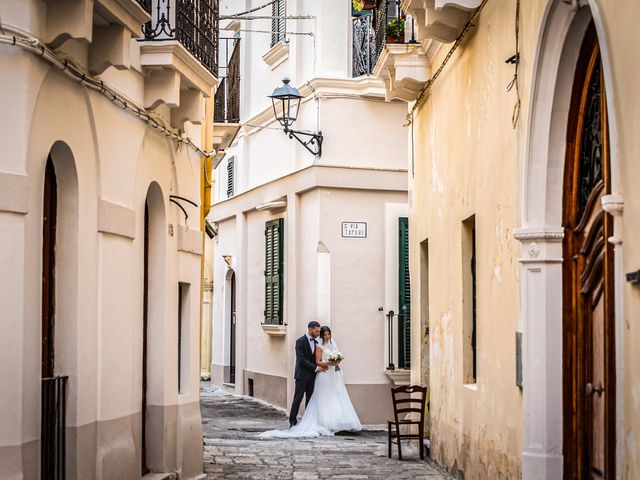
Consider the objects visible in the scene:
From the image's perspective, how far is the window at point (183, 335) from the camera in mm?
14070

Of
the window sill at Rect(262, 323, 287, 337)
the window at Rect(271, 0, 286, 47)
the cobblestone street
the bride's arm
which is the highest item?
the window at Rect(271, 0, 286, 47)

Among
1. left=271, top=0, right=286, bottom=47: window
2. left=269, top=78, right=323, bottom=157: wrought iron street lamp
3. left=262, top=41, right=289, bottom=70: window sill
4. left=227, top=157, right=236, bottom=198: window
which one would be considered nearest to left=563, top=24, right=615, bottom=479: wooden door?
left=269, top=78, right=323, bottom=157: wrought iron street lamp

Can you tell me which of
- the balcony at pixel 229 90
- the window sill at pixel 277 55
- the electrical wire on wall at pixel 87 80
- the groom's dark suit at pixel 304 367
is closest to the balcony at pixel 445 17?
the electrical wire on wall at pixel 87 80

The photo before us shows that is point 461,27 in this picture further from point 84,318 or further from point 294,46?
point 294,46

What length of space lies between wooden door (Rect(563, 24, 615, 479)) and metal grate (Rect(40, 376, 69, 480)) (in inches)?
157

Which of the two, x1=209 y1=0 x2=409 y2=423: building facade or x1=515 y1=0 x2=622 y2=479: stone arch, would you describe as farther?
x1=209 y1=0 x2=409 y2=423: building facade

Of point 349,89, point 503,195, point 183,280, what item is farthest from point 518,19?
point 349,89

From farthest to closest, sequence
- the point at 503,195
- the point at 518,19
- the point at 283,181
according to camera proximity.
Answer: the point at 283,181 → the point at 503,195 → the point at 518,19

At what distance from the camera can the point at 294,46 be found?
22.2 meters

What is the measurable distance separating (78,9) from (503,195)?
3.99m

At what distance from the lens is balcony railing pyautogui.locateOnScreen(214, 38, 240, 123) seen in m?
23.0

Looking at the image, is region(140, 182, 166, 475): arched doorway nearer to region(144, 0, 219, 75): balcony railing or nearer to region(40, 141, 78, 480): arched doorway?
region(144, 0, 219, 75): balcony railing

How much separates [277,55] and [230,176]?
15.8 ft

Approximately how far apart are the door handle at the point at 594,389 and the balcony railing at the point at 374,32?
900cm
